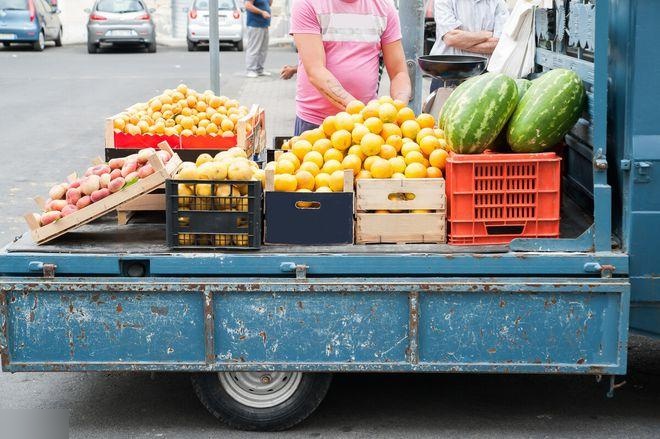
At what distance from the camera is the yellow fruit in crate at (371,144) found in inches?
191

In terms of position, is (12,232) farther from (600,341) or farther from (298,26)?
(600,341)

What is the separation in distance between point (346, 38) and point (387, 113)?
4.01ft

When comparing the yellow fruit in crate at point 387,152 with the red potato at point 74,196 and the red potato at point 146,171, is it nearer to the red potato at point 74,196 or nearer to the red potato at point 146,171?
the red potato at point 146,171

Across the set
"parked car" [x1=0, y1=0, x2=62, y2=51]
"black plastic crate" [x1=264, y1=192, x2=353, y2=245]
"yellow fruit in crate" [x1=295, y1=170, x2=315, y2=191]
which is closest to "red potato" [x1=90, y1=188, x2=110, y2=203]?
"black plastic crate" [x1=264, y1=192, x2=353, y2=245]

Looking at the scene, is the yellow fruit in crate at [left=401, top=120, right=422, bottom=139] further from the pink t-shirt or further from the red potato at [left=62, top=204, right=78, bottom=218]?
the red potato at [left=62, top=204, right=78, bottom=218]

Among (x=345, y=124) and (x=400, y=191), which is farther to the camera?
(x=345, y=124)

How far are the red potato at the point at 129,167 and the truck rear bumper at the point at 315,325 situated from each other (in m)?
0.62

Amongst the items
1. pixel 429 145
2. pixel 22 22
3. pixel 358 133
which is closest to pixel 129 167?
pixel 358 133

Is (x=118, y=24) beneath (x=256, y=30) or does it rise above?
above

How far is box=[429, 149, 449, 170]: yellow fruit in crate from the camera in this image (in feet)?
15.7

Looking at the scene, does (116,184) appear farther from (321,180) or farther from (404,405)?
(404,405)

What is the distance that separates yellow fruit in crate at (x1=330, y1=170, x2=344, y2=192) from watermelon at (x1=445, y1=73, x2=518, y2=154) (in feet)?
1.69

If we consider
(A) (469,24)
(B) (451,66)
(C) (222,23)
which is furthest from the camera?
(C) (222,23)

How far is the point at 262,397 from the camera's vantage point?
4.74 m
